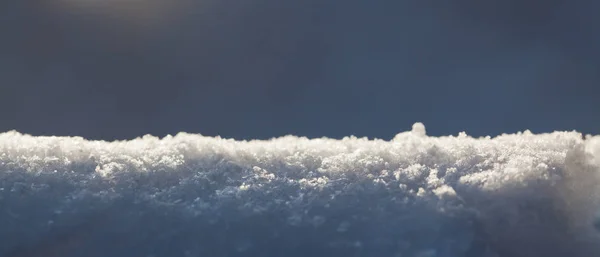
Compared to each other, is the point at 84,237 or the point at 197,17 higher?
the point at 197,17

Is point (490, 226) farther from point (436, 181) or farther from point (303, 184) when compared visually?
point (303, 184)

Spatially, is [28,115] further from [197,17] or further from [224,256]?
[224,256]

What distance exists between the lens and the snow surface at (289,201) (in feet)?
1.84

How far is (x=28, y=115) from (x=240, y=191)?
2.53 feet

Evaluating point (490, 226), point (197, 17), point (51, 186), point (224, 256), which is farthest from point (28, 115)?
point (490, 226)

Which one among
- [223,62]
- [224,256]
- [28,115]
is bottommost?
[224,256]

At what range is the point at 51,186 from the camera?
574 millimetres

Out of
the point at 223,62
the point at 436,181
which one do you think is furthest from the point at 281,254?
the point at 223,62

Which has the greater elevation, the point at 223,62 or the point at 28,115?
the point at 223,62

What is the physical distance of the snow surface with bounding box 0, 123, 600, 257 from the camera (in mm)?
561

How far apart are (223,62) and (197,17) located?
11 centimetres

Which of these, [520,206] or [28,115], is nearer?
[520,206]

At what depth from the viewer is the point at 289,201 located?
0.58 metres

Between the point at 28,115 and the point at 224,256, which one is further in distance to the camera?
the point at 28,115
